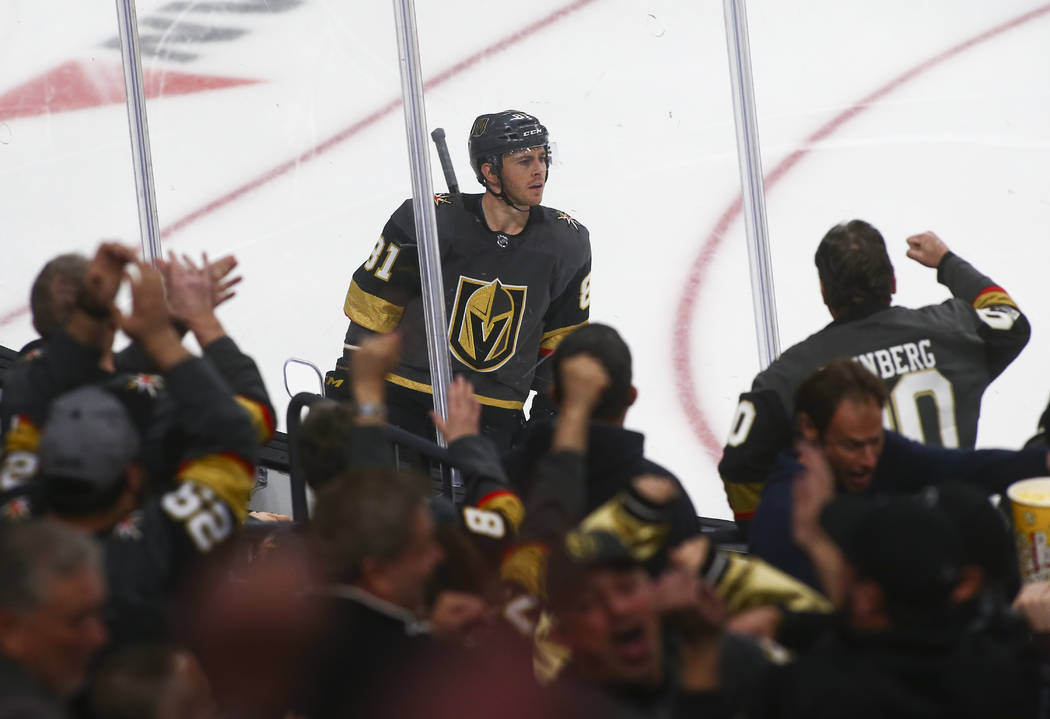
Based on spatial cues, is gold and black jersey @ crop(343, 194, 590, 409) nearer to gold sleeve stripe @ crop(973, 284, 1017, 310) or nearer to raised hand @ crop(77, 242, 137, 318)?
gold sleeve stripe @ crop(973, 284, 1017, 310)

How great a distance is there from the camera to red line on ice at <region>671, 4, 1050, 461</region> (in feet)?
14.6

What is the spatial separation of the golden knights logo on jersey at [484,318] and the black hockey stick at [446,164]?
0.31 metres

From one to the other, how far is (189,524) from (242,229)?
12.0 feet

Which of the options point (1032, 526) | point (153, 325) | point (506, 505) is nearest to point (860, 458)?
point (1032, 526)

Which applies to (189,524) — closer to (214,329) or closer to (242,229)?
(214,329)

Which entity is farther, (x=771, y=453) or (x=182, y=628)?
(x=771, y=453)

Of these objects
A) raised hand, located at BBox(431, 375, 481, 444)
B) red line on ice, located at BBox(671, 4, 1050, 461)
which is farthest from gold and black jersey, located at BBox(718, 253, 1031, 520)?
red line on ice, located at BBox(671, 4, 1050, 461)

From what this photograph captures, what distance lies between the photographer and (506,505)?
2.23 meters

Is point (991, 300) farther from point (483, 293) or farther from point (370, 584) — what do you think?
point (370, 584)

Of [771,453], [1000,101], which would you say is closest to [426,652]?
[771,453]

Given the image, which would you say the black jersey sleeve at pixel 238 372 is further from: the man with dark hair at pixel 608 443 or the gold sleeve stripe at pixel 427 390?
the gold sleeve stripe at pixel 427 390

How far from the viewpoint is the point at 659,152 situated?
5.41 metres

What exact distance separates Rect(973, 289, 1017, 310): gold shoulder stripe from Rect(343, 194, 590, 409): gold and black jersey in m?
1.40

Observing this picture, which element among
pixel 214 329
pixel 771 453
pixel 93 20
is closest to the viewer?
pixel 214 329
